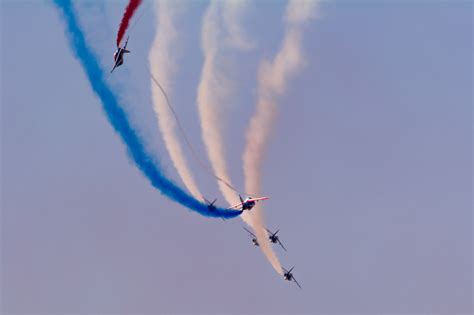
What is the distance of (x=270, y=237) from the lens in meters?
52.2

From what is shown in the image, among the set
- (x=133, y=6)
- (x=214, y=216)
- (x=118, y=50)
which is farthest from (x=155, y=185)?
(x=133, y=6)

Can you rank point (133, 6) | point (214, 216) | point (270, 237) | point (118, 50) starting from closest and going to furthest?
point (133, 6), point (118, 50), point (214, 216), point (270, 237)

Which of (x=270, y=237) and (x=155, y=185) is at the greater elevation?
(x=270, y=237)

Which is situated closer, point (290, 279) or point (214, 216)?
point (214, 216)

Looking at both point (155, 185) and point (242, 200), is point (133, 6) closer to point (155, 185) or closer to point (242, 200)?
point (155, 185)

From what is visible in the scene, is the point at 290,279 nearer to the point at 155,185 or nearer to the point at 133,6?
the point at 155,185

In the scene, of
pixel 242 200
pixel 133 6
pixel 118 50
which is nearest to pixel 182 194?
pixel 242 200

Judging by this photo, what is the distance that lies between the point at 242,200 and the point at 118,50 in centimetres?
1379

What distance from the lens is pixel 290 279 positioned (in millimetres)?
54875

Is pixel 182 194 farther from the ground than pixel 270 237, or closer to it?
closer to it

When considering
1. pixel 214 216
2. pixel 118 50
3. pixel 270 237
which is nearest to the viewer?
pixel 118 50

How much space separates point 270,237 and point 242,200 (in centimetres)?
564

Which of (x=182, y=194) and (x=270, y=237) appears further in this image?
(x=270, y=237)

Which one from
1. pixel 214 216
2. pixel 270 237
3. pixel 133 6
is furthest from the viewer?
Result: pixel 270 237
